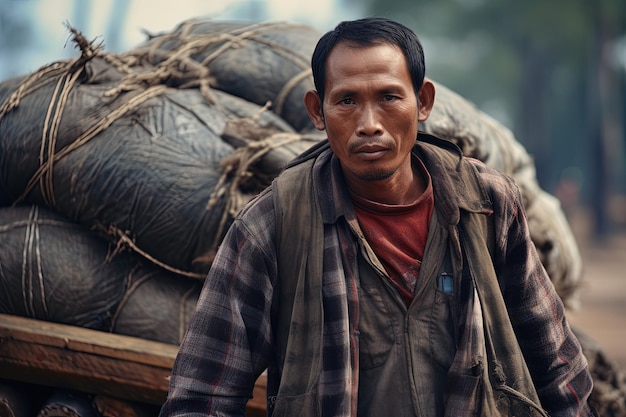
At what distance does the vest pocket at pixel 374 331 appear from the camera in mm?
1784

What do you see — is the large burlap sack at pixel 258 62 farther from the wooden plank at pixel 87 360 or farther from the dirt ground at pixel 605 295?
the dirt ground at pixel 605 295

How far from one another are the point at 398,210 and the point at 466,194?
16 centimetres

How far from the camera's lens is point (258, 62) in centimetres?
327

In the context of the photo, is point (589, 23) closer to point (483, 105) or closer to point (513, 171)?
point (513, 171)

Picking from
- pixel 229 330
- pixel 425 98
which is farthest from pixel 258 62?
pixel 229 330

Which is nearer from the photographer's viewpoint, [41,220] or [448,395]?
[448,395]

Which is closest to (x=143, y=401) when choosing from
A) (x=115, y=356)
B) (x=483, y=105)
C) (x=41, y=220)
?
(x=115, y=356)

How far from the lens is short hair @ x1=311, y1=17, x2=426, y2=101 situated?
1784mm

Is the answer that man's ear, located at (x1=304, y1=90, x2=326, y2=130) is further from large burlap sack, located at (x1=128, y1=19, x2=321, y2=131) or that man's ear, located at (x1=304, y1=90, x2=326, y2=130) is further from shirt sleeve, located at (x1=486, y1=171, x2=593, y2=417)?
large burlap sack, located at (x1=128, y1=19, x2=321, y2=131)

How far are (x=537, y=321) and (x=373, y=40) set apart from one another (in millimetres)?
764

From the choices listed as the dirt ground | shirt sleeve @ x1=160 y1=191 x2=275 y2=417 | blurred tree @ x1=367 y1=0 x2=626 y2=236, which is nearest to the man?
shirt sleeve @ x1=160 y1=191 x2=275 y2=417

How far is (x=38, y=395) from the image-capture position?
8.73 ft

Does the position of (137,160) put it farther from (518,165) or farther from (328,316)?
(518,165)

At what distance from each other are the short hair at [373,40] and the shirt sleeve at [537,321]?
0.35 m
